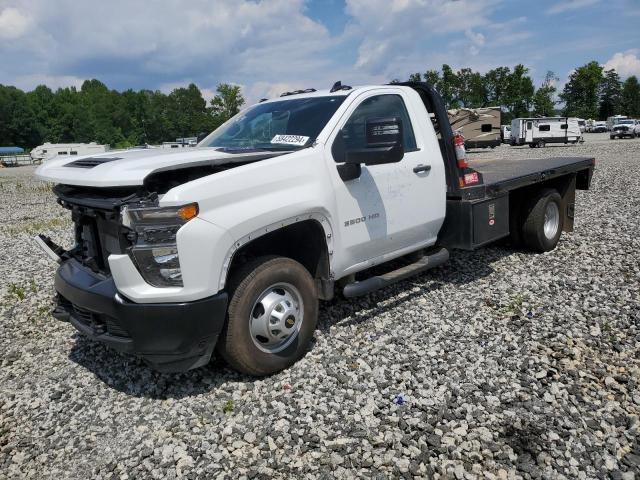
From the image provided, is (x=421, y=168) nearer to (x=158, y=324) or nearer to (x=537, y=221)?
(x=537, y=221)

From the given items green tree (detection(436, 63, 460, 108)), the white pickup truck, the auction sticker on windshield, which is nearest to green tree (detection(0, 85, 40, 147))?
green tree (detection(436, 63, 460, 108))

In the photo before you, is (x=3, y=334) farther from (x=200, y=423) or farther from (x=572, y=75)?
(x=572, y=75)

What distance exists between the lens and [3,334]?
517 cm

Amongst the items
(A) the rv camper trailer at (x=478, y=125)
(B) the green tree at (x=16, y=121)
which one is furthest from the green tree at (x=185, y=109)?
(A) the rv camper trailer at (x=478, y=125)

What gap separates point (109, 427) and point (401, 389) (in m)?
2.06

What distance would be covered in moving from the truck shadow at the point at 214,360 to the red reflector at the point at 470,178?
4.06 feet

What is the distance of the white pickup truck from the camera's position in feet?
10.5

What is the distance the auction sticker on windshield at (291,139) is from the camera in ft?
13.6

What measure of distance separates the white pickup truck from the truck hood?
0.02 meters

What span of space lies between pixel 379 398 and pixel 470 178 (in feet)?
9.11

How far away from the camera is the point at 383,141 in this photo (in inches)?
150

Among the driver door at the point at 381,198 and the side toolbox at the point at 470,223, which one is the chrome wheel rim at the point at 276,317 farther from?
the side toolbox at the point at 470,223

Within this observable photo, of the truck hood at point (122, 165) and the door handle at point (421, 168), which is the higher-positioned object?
the truck hood at point (122, 165)

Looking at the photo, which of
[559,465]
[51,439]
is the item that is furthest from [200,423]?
[559,465]
